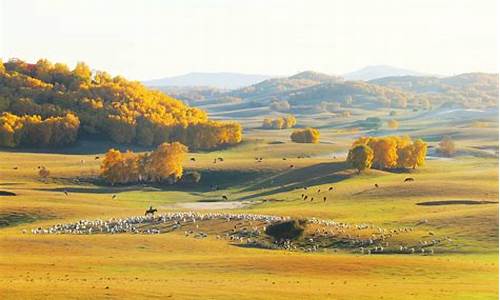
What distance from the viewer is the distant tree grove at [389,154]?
446 ft

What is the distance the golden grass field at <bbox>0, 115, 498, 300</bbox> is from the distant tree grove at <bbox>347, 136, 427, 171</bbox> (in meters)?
4.07

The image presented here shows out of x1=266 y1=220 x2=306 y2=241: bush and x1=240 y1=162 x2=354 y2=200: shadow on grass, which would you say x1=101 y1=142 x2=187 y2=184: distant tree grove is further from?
x1=266 y1=220 x2=306 y2=241: bush

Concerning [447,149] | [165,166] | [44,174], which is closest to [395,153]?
[165,166]

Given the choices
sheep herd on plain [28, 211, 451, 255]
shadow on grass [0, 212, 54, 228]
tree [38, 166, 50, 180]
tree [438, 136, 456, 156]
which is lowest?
sheep herd on plain [28, 211, 451, 255]

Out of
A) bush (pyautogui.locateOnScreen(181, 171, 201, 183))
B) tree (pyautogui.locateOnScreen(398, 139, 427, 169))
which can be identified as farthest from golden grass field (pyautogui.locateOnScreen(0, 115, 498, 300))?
tree (pyautogui.locateOnScreen(398, 139, 427, 169))

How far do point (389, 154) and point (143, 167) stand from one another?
150 feet

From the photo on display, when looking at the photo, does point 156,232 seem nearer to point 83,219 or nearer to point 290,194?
point 83,219

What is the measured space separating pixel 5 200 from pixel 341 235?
1884 inches

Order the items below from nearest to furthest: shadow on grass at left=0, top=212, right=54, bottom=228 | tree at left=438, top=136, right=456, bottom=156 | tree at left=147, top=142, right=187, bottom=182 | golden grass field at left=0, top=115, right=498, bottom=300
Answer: golden grass field at left=0, top=115, right=498, bottom=300 < shadow on grass at left=0, top=212, right=54, bottom=228 < tree at left=147, top=142, right=187, bottom=182 < tree at left=438, top=136, right=456, bottom=156

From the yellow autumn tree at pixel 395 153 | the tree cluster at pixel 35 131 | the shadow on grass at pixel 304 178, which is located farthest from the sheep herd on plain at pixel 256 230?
the tree cluster at pixel 35 131

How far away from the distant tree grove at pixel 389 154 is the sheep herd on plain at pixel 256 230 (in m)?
52.8

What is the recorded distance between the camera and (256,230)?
7756 centimetres

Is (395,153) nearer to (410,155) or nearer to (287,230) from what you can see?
(410,155)

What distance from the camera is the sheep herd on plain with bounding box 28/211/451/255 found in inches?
2820
